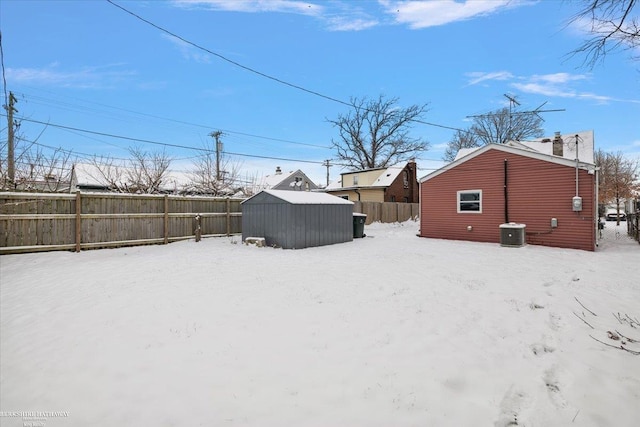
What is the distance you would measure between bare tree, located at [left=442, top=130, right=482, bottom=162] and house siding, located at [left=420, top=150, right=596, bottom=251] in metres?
24.2

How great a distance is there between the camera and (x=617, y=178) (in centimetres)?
2592

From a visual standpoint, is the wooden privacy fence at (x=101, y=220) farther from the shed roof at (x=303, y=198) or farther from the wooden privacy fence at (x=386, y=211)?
the wooden privacy fence at (x=386, y=211)

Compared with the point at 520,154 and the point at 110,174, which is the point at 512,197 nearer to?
the point at 520,154

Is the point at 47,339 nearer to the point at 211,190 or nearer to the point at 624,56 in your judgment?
the point at 624,56

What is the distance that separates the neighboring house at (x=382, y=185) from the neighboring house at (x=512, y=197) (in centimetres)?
1209

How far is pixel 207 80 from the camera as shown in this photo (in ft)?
48.5

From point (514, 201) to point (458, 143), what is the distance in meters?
27.7

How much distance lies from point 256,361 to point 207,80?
14.6 metres

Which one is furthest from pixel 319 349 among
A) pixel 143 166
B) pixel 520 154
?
pixel 143 166

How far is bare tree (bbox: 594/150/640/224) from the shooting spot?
24.6 m

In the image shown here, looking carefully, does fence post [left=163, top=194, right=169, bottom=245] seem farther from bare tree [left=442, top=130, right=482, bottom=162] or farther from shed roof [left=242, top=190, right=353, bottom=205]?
bare tree [left=442, top=130, right=482, bottom=162]

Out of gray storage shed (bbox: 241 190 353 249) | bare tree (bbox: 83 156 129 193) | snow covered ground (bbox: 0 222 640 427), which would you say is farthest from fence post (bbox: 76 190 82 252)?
bare tree (bbox: 83 156 129 193)

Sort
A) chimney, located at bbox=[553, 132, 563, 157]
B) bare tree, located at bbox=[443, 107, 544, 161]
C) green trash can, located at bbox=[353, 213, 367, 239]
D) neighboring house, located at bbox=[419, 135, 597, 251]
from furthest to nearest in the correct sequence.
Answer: bare tree, located at bbox=[443, 107, 544, 161]
green trash can, located at bbox=[353, 213, 367, 239]
chimney, located at bbox=[553, 132, 563, 157]
neighboring house, located at bbox=[419, 135, 597, 251]

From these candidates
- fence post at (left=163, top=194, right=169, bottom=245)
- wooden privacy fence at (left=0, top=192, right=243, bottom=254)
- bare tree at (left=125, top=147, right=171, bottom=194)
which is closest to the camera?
wooden privacy fence at (left=0, top=192, right=243, bottom=254)
